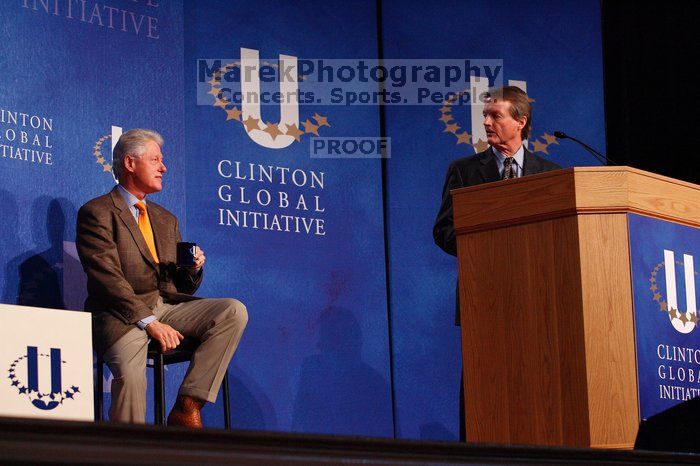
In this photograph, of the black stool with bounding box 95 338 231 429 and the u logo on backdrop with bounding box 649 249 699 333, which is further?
the black stool with bounding box 95 338 231 429

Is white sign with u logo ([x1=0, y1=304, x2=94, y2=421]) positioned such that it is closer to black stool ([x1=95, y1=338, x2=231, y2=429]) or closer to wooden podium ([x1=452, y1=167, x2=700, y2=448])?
black stool ([x1=95, y1=338, x2=231, y2=429])

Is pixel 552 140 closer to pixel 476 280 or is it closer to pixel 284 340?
pixel 284 340

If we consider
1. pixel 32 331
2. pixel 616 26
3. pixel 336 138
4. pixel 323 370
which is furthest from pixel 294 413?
pixel 616 26

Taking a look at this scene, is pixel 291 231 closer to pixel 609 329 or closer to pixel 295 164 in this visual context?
pixel 295 164

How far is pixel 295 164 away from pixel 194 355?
1.59 meters

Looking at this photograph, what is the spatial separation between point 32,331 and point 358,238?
8.56ft

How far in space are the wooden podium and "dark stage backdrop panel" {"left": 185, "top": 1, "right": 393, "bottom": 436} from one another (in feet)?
6.62

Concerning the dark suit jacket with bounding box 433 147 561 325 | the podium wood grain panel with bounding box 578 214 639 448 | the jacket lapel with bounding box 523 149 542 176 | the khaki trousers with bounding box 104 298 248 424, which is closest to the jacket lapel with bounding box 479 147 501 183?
the dark suit jacket with bounding box 433 147 561 325

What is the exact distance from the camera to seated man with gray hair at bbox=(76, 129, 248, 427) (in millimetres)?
3701

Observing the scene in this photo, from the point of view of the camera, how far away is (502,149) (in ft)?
14.6

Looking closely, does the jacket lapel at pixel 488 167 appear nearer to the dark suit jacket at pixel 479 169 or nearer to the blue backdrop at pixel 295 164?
the dark suit jacket at pixel 479 169

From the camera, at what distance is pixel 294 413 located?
4.93m

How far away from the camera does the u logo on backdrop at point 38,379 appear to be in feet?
9.07

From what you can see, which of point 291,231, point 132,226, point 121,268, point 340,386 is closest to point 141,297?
point 121,268
